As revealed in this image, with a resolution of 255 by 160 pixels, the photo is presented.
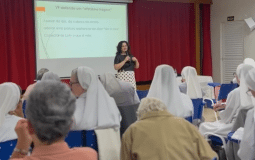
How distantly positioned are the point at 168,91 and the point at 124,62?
3.17 m

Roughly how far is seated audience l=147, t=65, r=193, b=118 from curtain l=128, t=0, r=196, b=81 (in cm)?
515

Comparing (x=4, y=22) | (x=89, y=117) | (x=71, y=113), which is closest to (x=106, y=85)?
(x=89, y=117)

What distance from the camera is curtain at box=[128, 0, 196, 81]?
9.01m

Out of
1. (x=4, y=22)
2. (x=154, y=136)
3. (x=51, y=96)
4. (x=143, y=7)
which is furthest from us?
(x=143, y=7)

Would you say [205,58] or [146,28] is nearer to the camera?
[146,28]

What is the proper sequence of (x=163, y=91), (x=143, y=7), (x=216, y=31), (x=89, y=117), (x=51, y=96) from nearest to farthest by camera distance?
(x=51, y=96) < (x=89, y=117) < (x=163, y=91) < (x=143, y=7) < (x=216, y=31)

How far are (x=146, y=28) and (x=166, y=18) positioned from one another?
0.71 meters

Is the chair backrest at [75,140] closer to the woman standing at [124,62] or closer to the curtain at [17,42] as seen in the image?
the woman standing at [124,62]

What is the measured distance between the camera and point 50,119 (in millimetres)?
1179

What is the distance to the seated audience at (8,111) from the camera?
103 inches

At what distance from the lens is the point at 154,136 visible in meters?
2.17

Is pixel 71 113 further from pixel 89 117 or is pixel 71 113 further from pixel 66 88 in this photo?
pixel 89 117

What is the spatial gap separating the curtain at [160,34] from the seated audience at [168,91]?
515 centimetres

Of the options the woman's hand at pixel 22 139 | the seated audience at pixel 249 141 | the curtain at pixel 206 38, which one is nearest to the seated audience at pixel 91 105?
the seated audience at pixel 249 141
